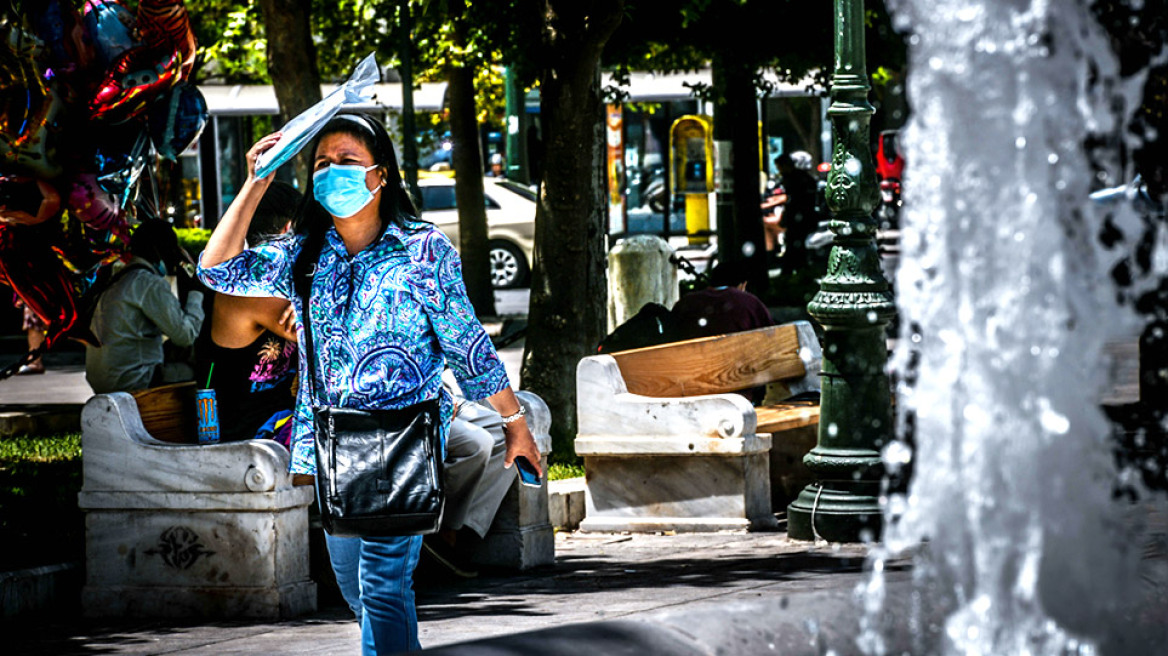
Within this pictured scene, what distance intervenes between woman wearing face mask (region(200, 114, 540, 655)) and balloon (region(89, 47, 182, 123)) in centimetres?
431

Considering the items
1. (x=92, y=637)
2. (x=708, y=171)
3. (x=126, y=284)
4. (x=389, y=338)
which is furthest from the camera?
(x=708, y=171)

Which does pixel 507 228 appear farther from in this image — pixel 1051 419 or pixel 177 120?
pixel 1051 419

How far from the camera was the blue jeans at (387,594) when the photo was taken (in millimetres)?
4488

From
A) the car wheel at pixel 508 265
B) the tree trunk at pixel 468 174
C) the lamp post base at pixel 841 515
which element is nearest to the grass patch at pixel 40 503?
the lamp post base at pixel 841 515

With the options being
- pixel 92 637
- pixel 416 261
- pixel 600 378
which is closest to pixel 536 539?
pixel 600 378

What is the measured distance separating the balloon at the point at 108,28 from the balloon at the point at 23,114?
1.09ft

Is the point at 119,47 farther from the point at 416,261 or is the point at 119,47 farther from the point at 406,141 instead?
the point at 406,141

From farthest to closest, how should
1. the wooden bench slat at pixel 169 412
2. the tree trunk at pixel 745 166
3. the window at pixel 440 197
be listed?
the window at pixel 440 197
the tree trunk at pixel 745 166
the wooden bench slat at pixel 169 412

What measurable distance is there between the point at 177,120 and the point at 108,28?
0.74 meters

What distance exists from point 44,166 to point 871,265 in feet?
13.1

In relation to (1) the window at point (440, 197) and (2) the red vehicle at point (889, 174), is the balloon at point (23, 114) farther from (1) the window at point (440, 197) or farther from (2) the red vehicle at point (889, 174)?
(1) the window at point (440, 197)

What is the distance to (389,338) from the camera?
4.48 meters

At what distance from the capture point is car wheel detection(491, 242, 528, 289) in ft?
84.7

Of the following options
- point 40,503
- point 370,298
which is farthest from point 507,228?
point 370,298
